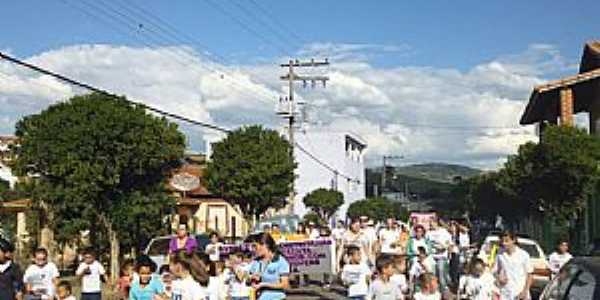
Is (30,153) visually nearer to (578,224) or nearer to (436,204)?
(578,224)

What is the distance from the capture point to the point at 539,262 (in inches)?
861

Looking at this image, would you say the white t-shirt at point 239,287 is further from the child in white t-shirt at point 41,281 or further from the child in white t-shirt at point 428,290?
the child in white t-shirt at point 41,281

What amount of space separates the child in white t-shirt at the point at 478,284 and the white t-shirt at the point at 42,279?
19.6ft

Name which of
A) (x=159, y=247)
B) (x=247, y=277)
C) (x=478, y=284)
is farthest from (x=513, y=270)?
(x=159, y=247)

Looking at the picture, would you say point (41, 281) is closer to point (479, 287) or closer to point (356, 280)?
point (356, 280)

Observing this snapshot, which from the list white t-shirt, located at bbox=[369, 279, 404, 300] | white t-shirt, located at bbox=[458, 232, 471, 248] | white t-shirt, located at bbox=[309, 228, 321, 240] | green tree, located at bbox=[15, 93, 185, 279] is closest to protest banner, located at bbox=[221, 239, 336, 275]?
white t-shirt, located at bbox=[309, 228, 321, 240]

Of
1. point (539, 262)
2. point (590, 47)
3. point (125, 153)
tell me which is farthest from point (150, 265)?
point (590, 47)

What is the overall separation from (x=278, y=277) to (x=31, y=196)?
19.4m

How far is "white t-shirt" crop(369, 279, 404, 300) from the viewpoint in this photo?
12.4 metres

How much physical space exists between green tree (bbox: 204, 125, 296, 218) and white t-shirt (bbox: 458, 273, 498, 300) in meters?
31.2

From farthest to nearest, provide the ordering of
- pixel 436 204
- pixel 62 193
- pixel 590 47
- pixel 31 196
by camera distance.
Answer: pixel 436 204, pixel 590 47, pixel 31 196, pixel 62 193

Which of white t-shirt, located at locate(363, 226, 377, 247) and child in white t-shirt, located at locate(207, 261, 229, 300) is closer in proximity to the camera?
child in white t-shirt, located at locate(207, 261, 229, 300)

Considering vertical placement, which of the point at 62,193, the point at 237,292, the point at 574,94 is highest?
the point at 574,94

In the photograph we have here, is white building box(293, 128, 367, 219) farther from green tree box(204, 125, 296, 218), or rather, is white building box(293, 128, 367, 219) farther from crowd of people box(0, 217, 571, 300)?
crowd of people box(0, 217, 571, 300)
